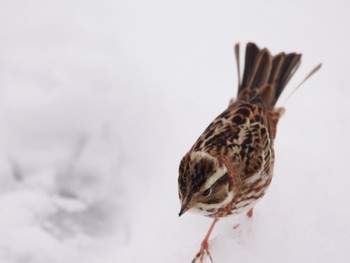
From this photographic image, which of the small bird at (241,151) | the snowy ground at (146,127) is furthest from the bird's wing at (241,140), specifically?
the snowy ground at (146,127)

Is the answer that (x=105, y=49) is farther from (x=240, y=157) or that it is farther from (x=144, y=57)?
(x=240, y=157)

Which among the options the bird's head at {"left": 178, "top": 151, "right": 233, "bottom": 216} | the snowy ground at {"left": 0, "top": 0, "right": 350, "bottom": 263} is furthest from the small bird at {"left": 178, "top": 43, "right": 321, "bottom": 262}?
the snowy ground at {"left": 0, "top": 0, "right": 350, "bottom": 263}

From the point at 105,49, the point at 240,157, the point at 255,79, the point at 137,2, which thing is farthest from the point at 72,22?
the point at 240,157

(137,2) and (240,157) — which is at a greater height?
(137,2)

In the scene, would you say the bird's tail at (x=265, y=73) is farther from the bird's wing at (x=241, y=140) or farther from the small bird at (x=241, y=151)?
the bird's wing at (x=241, y=140)

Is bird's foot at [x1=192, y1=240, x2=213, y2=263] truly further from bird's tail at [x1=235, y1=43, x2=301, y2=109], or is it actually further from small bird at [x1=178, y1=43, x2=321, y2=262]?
bird's tail at [x1=235, y1=43, x2=301, y2=109]

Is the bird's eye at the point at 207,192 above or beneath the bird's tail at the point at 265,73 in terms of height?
beneath
